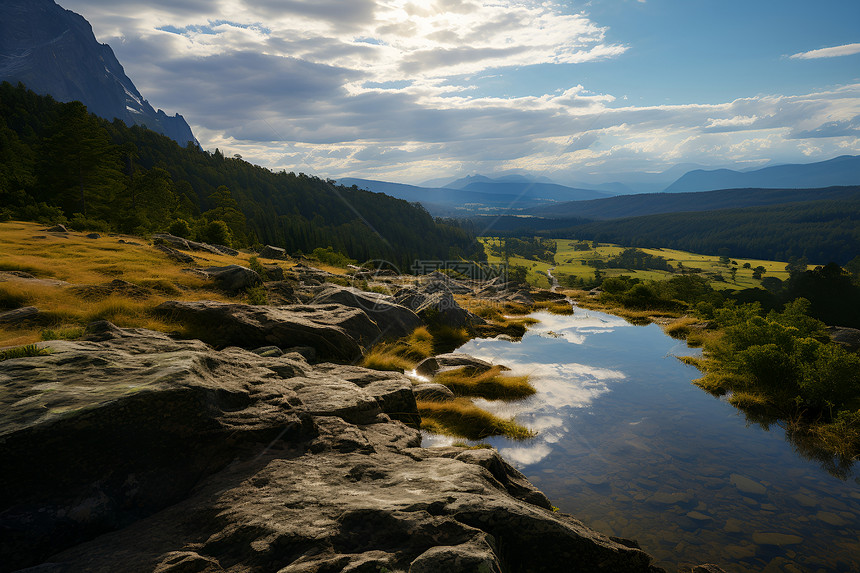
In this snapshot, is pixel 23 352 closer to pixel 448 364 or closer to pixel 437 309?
pixel 448 364

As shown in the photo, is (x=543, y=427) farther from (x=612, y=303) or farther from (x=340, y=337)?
(x=612, y=303)

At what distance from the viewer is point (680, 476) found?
1135cm

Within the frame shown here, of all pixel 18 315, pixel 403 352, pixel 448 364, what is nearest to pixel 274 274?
pixel 403 352

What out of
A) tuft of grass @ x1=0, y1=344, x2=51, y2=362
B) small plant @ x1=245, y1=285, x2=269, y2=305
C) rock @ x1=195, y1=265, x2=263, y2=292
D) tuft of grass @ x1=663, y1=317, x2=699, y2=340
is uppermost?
rock @ x1=195, y1=265, x2=263, y2=292

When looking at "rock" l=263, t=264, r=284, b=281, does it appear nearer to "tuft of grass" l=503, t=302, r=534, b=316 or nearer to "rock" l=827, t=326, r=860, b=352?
"tuft of grass" l=503, t=302, r=534, b=316

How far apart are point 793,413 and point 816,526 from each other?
8.17 metres

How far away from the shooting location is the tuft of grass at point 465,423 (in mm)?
13453

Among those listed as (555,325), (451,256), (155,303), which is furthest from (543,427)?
(451,256)

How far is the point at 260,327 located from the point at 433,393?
7504 mm

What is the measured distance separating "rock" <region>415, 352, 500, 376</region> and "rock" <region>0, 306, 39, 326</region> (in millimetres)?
14805

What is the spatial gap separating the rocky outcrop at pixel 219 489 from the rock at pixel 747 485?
6.80 m

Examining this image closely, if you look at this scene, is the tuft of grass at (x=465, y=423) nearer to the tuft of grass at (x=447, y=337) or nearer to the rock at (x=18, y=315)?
the tuft of grass at (x=447, y=337)

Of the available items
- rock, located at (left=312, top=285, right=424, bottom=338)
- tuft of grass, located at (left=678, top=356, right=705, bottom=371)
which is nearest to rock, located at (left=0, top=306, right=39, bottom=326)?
rock, located at (left=312, top=285, right=424, bottom=338)

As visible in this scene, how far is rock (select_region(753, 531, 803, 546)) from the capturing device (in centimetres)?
888
